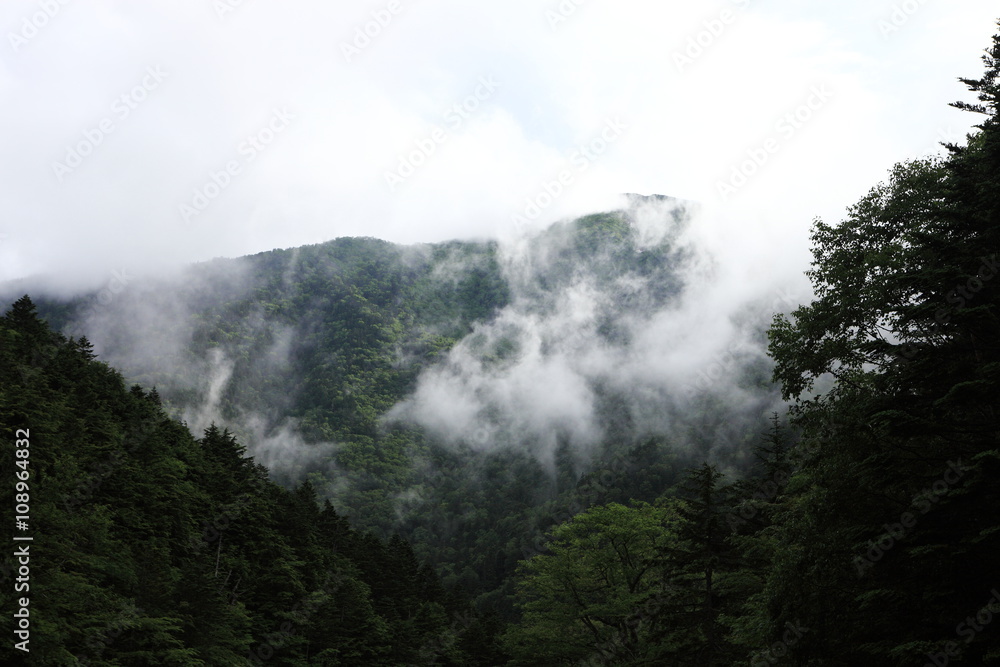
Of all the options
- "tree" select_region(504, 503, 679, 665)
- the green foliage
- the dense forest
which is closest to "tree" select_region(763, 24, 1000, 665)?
the dense forest

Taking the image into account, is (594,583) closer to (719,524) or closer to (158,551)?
(719,524)

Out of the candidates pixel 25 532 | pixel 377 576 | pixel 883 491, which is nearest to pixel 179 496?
pixel 25 532

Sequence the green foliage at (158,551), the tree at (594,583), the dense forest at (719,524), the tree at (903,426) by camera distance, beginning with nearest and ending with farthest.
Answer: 1. the tree at (903,426)
2. the dense forest at (719,524)
3. the green foliage at (158,551)
4. the tree at (594,583)

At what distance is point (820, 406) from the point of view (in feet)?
64.6

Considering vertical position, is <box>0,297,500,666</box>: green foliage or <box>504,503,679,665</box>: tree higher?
<box>0,297,500,666</box>: green foliage

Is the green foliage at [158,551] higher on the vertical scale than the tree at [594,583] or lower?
higher

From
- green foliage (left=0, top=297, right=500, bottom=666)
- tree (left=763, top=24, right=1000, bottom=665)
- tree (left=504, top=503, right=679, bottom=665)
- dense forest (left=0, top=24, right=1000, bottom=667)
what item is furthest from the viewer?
tree (left=504, top=503, right=679, bottom=665)

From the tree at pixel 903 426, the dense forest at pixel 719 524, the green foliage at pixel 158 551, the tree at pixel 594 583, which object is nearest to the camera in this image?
the tree at pixel 903 426

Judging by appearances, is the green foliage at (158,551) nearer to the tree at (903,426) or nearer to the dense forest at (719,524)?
the dense forest at (719,524)

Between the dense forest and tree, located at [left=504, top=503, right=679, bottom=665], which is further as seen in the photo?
tree, located at [left=504, top=503, right=679, bottom=665]

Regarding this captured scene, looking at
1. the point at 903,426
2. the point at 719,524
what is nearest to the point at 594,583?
the point at 719,524

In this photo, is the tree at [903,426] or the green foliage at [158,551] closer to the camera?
the tree at [903,426]

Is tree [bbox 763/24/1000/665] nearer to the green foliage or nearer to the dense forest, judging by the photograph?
the dense forest

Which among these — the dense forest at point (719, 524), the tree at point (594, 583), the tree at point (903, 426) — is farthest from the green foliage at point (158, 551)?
the tree at point (903, 426)
